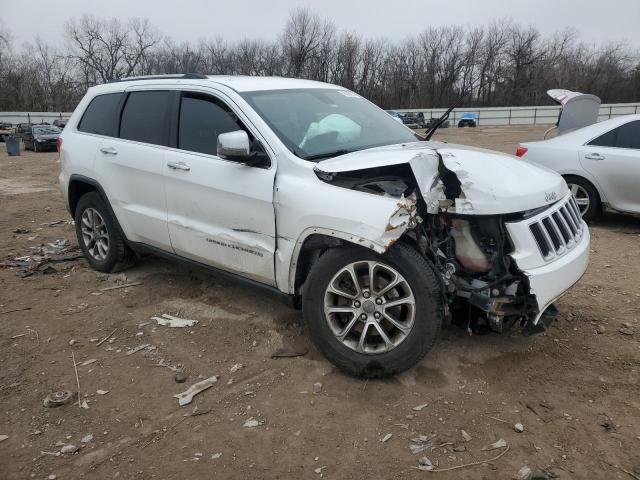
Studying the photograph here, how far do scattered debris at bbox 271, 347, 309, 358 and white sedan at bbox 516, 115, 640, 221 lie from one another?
462cm

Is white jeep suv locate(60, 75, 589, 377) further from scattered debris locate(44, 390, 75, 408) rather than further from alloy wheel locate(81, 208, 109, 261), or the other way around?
scattered debris locate(44, 390, 75, 408)

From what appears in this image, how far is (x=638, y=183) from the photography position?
A: 6.41 meters

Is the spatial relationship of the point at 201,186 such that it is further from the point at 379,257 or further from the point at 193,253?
the point at 379,257

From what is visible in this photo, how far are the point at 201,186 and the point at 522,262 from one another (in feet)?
7.65

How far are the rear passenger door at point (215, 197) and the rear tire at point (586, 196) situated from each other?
5055mm

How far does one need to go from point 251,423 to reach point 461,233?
66.0 inches

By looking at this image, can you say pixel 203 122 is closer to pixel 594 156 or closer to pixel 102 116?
pixel 102 116

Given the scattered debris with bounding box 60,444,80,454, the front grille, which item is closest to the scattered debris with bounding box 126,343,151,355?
the scattered debris with bounding box 60,444,80,454

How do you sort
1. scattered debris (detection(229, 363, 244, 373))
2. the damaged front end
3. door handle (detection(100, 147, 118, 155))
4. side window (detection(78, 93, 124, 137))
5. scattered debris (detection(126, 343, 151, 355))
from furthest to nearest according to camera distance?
side window (detection(78, 93, 124, 137)) < door handle (detection(100, 147, 118, 155)) < scattered debris (detection(126, 343, 151, 355)) < scattered debris (detection(229, 363, 244, 373)) < the damaged front end

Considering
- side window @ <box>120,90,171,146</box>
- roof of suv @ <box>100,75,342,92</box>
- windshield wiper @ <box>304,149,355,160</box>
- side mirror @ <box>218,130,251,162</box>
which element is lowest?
windshield wiper @ <box>304,149,355,160</box>

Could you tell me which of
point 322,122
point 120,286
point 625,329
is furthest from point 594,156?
point 120,286

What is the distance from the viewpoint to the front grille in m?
3.11

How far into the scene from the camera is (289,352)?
3701mm

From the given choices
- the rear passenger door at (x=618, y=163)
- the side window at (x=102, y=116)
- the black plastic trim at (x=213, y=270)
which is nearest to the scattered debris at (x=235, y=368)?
the black plastic trim at (x=213, y=270)
